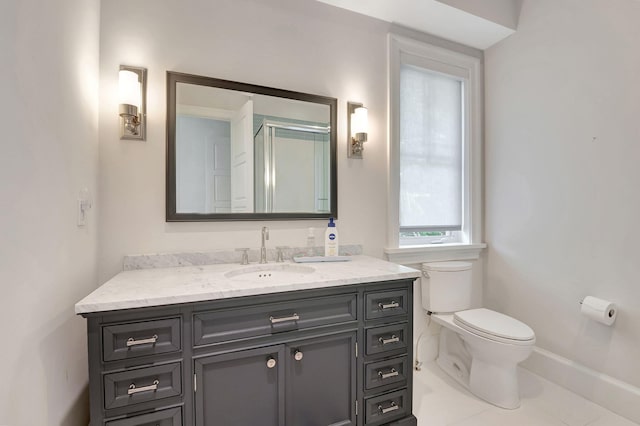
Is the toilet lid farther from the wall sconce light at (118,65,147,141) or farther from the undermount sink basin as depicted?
the wall sconce light at (118,65,147,141)

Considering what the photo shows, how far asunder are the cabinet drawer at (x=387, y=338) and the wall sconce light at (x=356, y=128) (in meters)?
1.11

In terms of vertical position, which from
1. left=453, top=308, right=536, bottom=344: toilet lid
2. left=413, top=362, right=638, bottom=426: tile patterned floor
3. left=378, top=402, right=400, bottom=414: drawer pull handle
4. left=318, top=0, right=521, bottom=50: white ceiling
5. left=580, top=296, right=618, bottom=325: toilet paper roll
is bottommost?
left=413, top=362, right=638, bottom=426: tile patterned floor

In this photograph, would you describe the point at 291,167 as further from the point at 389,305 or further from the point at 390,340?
the point at 390,340

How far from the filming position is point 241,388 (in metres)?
1.19

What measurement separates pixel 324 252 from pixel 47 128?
1415mm

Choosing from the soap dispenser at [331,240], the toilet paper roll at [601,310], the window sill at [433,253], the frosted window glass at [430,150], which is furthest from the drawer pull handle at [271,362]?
the toilet paper roll at [601,310]

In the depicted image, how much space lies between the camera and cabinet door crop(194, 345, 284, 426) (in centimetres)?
113

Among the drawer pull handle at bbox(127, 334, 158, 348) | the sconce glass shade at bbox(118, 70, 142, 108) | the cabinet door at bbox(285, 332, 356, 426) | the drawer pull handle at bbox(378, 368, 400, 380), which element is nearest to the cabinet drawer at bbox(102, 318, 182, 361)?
the drawer pull handle at bbox(127, 334, 158, 348)

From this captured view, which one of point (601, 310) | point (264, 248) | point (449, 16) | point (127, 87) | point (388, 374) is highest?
point (449, 16)

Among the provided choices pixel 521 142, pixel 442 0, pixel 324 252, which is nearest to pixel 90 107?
pixel 324 252

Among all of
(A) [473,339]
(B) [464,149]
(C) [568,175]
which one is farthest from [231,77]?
(C) [568,175]

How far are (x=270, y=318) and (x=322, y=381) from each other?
39 cm

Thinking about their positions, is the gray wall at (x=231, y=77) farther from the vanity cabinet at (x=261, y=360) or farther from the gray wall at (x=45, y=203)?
the vanity cabinet at (x=261, y=360)

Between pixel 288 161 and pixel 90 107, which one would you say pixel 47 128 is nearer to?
pixel 90 107
